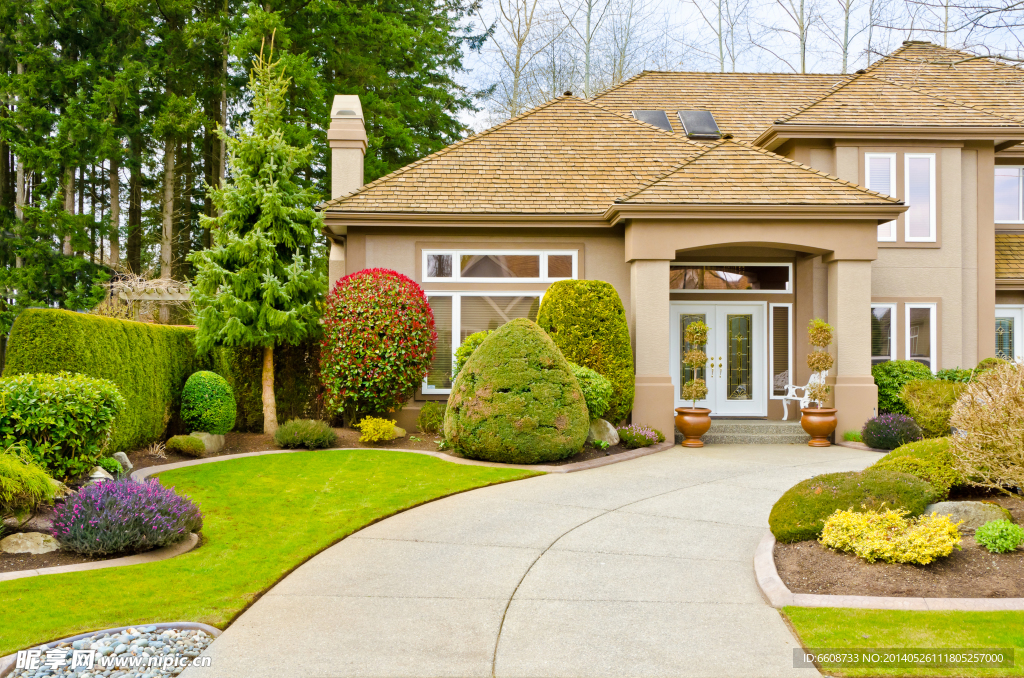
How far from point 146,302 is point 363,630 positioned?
1604cm

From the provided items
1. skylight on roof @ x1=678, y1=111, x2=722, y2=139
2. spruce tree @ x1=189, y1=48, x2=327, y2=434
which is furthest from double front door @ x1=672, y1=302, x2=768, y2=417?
spruce tree @ x1=189, y1=48, x2=327, y2=434

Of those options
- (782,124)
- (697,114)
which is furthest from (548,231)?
A: (697,114)

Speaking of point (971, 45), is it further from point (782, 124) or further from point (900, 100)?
point (900, 100)

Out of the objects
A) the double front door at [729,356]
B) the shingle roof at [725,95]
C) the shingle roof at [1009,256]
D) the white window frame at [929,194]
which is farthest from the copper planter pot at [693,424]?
the shingle roof at [725,95]

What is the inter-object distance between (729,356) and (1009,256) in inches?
260

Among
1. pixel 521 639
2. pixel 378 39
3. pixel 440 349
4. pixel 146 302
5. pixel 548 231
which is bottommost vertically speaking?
pixel 521 639

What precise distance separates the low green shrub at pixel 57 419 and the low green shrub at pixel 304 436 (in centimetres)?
340

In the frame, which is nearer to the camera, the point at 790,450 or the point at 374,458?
the point at 374,458

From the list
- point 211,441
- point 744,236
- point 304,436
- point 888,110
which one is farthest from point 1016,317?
point 211,441

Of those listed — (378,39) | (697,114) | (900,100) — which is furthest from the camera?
(378,39)

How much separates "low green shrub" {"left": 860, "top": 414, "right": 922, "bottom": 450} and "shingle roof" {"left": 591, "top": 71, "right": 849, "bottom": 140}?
316 inches

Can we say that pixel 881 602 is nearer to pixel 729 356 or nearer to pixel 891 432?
pixel 891 432

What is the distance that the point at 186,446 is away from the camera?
394 inches

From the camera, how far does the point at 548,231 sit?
520 inches
